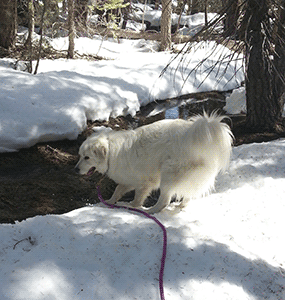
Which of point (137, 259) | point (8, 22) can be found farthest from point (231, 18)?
point (8, 22)

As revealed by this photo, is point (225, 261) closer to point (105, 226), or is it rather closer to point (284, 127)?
point (105, 226)

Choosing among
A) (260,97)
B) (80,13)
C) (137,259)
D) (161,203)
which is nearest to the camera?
(137,259)

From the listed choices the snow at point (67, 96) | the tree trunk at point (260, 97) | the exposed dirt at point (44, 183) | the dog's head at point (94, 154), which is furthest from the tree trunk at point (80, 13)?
the dog's head at point (94, 154)

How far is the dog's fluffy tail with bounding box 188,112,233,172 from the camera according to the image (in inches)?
161

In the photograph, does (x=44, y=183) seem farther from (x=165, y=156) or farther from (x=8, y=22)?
(x=8, y=22)

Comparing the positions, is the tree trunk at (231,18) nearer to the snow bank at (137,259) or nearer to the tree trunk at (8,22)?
the snow bank at (137,259)

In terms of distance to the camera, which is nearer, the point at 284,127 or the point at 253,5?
the point at 253,5

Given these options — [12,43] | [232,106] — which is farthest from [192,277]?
[12,43]

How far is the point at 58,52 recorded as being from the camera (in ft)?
47.4

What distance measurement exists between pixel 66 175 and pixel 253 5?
398cm

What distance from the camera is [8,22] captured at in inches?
477

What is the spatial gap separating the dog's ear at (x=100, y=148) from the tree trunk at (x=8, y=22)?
927 centimetres

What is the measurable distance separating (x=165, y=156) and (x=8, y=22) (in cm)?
1047

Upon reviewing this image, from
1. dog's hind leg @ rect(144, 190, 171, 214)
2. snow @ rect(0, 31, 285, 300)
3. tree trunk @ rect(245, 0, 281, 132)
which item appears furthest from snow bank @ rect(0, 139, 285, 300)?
tree trunk @ rect(245, 0, 281, 132)
